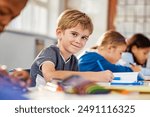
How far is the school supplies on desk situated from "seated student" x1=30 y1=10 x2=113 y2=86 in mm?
41

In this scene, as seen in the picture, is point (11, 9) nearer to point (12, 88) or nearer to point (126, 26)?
point (12, 88)

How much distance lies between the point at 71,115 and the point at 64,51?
7.7 inches

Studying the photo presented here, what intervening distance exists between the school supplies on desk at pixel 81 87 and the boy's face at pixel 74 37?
97 millimetres

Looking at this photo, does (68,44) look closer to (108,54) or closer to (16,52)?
(108,54)

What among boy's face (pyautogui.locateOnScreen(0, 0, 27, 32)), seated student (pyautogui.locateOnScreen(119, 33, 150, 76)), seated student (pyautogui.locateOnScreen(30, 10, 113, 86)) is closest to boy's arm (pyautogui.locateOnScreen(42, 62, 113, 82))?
seated student (pyautogui.locateOnScreen(30, 10, 113, 86))

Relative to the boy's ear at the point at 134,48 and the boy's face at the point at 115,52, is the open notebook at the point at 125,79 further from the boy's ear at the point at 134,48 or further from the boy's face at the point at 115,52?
the boy's ear at the point at 134,48

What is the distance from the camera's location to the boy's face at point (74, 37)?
564 millimetres

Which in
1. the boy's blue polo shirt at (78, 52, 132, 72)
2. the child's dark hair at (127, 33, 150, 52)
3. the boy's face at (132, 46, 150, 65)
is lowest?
the boy's face at (132, 46, 150, 65)

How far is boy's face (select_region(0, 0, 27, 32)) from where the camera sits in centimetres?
44

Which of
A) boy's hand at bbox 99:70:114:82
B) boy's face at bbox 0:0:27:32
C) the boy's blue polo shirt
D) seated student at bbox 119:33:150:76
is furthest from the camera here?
seated student at bbox 119:33:150:76

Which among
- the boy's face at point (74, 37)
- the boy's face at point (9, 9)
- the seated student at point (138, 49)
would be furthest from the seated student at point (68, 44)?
the seated student at point (138, 49)

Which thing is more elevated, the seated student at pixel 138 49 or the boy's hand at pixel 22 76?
the boy's hand at pixel 22 76

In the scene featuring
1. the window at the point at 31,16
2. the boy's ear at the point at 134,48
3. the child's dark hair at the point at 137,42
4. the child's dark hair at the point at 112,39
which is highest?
the window at the point at 31,16

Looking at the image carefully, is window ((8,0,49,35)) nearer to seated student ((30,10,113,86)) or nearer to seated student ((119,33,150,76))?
seated student ((30,10,113,86))
